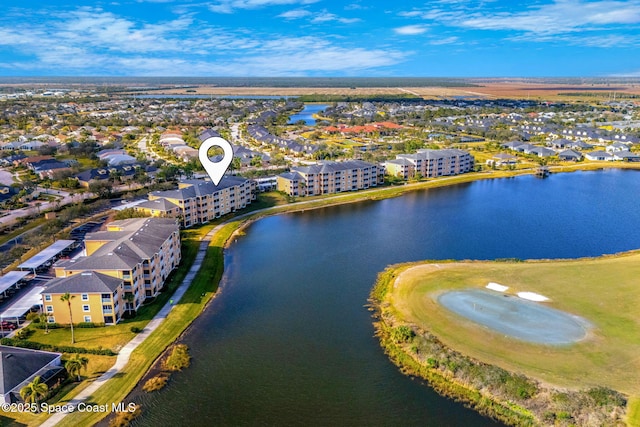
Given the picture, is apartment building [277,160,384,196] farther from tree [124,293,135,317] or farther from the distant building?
the distant building

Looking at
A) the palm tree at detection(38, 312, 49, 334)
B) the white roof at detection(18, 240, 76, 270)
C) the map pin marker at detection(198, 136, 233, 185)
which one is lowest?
the palm tree at detection(38, 312, 49, 334)

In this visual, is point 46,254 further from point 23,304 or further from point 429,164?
point 429,164

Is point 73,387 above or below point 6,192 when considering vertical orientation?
below

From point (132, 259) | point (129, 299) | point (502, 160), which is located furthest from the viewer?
point (502, 160)

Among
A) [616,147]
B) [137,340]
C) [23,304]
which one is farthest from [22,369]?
[616,147]

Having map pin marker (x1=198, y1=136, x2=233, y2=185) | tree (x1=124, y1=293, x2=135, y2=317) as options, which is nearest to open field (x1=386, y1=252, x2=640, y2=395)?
map pin marker (x1=198, y1=136, x2=233, y2=185)

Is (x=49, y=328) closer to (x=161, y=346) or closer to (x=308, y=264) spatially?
(x=161, y=346)

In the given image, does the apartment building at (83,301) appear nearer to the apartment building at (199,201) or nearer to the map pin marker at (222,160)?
the map pin marker at (222,160)
